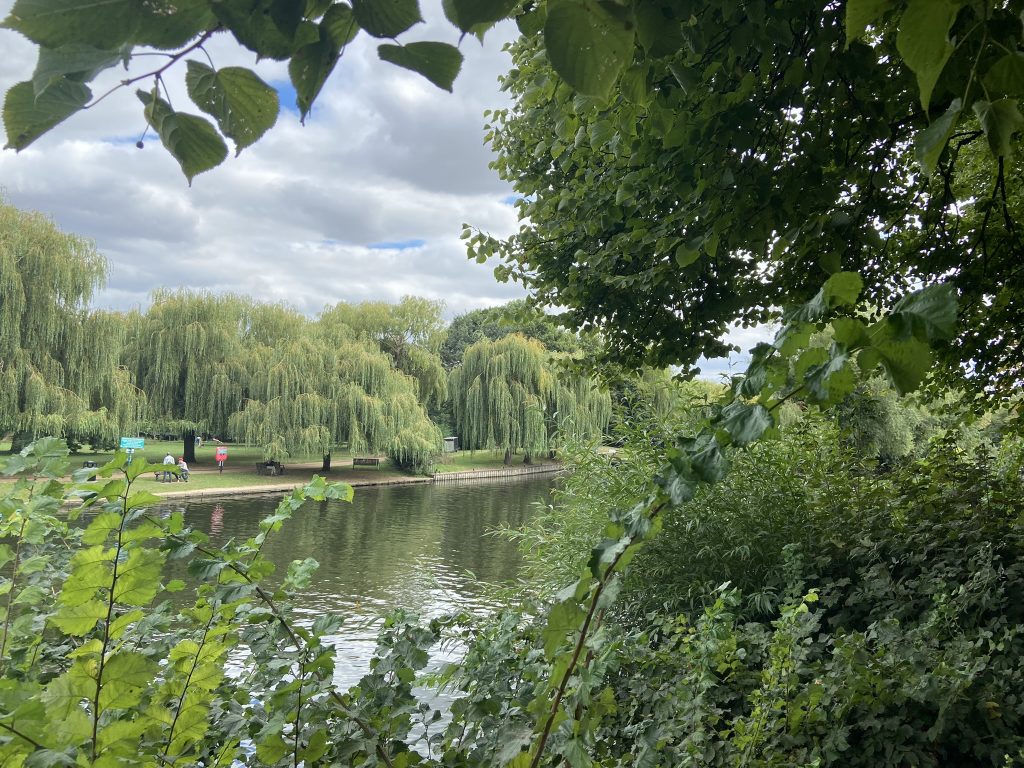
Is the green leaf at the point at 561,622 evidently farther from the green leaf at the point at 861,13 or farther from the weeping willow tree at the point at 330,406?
the weeping willow tree at the point at 330,406

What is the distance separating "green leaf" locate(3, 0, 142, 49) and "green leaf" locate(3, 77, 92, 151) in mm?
69

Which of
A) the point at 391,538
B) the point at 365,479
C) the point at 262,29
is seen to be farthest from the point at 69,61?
the point at 365,479

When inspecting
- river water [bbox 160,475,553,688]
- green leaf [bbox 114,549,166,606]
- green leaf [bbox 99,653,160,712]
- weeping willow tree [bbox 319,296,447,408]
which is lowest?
river water [bbox 160,475,553,688]

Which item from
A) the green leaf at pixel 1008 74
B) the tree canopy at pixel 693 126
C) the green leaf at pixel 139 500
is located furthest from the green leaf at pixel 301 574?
the green leaf at pixel 1008 74

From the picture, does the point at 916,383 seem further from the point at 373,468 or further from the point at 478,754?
the point at 373,468

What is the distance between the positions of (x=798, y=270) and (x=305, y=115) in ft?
15.4

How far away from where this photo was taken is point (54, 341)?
1684cm

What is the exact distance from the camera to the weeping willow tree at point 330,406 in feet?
67.9

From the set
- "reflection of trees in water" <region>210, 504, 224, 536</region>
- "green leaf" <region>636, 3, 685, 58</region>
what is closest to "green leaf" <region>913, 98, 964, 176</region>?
"green leaf" <region>636, 3, 685, 58</region>

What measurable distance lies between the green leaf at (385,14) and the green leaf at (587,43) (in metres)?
0.13

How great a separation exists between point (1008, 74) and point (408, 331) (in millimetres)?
27038

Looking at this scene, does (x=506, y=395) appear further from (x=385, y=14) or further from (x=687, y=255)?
(x=385, y=14)

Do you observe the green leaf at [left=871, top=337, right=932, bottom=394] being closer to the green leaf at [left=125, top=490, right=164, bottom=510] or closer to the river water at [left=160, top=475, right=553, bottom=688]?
the green leaf at [left=125, top=490, right=164, bottom=510]

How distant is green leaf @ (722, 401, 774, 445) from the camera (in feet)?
2.77
